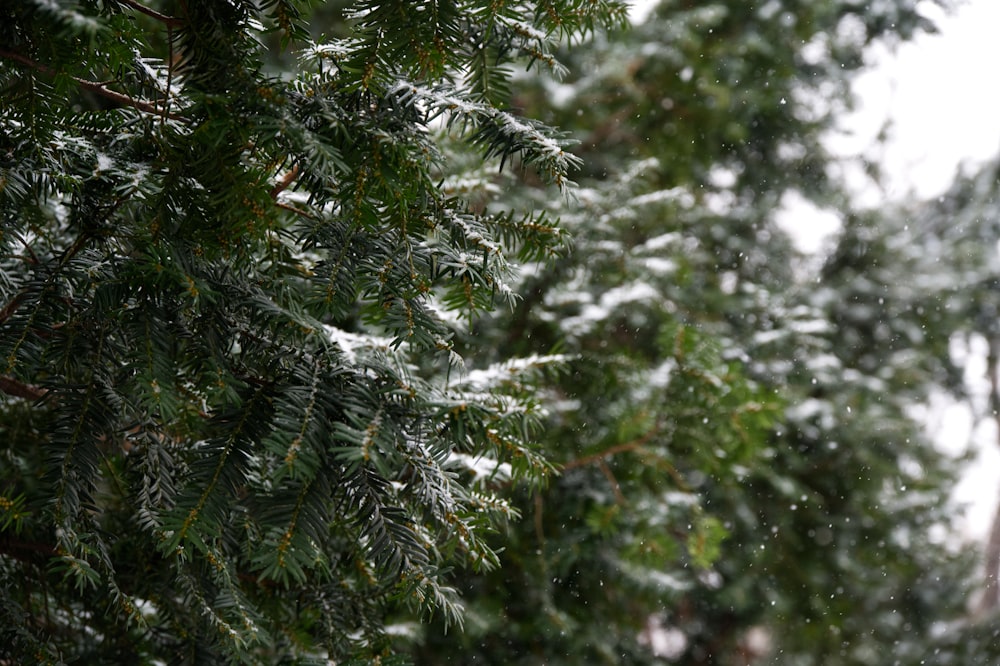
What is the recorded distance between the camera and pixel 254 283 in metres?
1.11

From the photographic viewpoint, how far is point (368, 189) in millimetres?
912

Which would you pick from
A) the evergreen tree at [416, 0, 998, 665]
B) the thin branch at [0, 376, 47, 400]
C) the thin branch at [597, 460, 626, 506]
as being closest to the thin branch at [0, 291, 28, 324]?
the thin branch at [0, 376, 47, 400]

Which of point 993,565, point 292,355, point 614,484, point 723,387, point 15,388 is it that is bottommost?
point 15,388

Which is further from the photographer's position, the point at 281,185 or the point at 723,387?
the point at 723,387

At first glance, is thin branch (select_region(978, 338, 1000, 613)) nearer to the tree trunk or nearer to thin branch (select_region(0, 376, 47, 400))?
the tree trunk

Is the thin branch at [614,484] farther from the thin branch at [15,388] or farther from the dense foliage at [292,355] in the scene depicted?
the thin branch at [15,388]

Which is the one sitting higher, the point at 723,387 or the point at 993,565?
the point at 993,565

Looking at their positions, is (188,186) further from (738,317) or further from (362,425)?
(738,317)

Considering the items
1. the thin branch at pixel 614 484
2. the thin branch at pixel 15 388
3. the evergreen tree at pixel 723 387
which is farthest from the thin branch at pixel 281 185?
the thin branch at pixel 614 484

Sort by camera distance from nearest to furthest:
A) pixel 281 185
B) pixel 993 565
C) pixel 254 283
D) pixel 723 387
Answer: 1. pixel 281 185
2. pixel 254 283
3. pixel 723 387
4. pixel 993 565

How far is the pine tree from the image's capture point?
0.92 m

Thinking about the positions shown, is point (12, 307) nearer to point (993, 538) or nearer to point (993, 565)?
point (993, 565)

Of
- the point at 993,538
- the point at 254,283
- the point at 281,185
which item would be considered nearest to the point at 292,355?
the point at 254,283

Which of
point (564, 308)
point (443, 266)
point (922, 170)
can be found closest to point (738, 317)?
point (564, 308)
